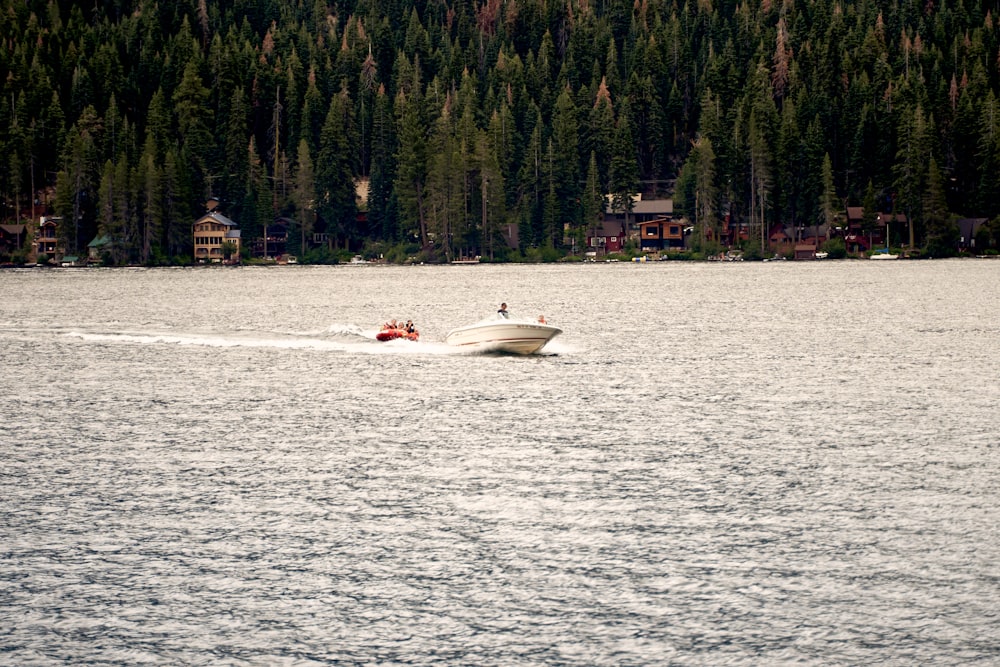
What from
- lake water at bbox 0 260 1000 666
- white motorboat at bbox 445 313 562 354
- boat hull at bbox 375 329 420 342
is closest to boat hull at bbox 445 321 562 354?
white motorboat at bbox 445 313 562 354

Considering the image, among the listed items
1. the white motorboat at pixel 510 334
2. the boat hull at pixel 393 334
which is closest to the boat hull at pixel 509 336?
the white motorboat at pixel 510 334

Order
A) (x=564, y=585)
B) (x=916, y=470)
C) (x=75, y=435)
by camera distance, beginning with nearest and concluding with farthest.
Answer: (x=564, y=585) → (x=916, y=470) → (x=75, y=435)

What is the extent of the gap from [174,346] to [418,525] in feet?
151

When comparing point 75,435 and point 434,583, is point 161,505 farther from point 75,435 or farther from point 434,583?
point 75,435

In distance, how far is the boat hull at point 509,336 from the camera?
183 ft

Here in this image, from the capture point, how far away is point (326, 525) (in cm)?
2366

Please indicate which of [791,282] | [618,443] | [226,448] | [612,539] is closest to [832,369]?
[618,443]

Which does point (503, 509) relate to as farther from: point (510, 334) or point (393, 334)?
point (393, 334)

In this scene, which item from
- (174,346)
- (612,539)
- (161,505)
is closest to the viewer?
(612,539)

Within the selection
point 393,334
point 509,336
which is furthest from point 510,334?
point 393,334

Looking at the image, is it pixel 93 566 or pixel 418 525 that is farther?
pixel 418 525

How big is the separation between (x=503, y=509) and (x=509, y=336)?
31.7 m

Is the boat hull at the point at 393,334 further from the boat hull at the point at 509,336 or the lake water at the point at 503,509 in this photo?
the boat hull at the point at 509,336

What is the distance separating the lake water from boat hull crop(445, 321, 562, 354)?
1639mm
